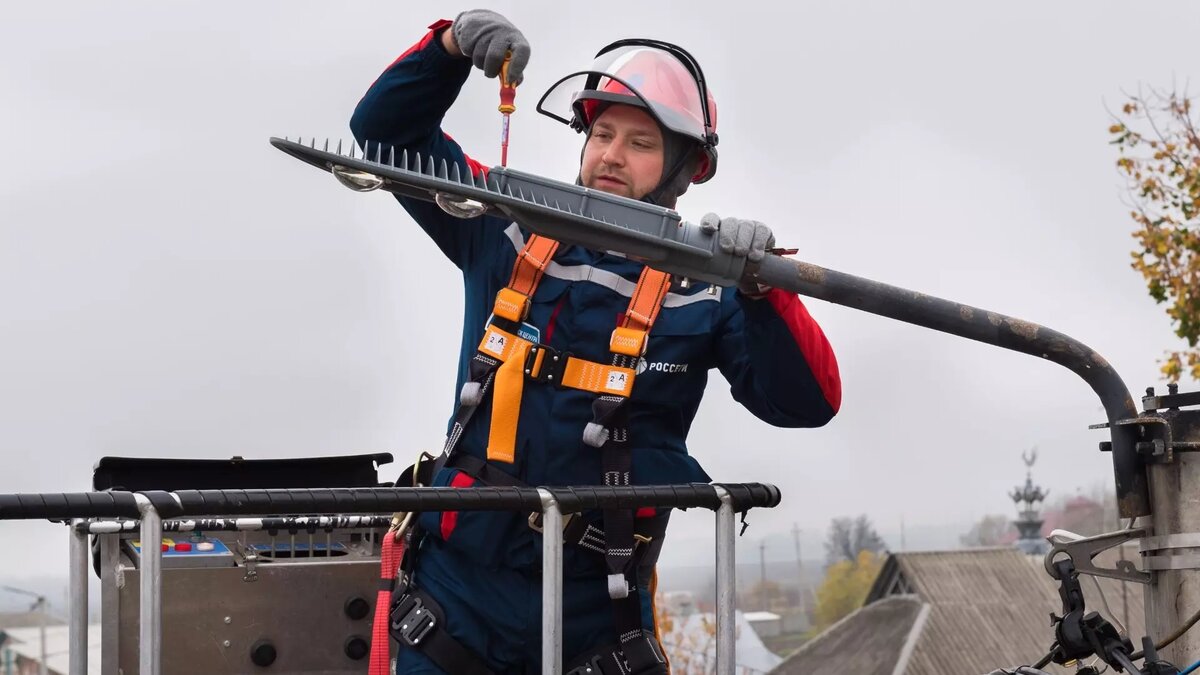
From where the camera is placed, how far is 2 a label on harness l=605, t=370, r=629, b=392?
12.4ft

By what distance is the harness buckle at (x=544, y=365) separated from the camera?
383 cm

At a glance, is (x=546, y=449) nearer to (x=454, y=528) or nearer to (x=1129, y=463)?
(x=454, y=528)

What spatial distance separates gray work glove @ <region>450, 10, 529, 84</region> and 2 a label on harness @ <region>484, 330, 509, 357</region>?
68 cm

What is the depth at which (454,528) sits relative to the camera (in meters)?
3.81

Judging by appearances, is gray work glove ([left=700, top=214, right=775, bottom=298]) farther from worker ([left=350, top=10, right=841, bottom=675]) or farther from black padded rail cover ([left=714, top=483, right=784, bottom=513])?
black padded rail cover ([left=714, top=483, right=784, bottom=513])

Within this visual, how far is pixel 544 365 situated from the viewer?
151 inches

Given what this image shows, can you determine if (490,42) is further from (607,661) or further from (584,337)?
(607,661)

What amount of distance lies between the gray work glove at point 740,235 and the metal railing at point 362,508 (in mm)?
630

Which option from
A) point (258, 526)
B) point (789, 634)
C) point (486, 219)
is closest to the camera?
point (486, 219)

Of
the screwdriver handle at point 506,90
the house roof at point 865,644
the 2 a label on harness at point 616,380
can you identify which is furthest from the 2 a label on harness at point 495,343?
the house roof at point 865,644

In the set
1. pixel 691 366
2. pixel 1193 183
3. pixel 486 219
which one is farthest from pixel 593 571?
pixel 1193 183

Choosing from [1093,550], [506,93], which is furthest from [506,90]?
[1093,550]

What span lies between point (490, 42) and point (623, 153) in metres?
0.66

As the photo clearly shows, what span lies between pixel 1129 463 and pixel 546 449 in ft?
4.55
